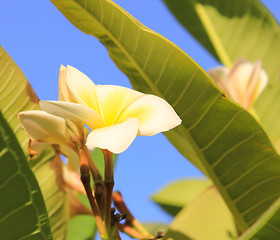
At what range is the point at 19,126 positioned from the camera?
826 millimetres

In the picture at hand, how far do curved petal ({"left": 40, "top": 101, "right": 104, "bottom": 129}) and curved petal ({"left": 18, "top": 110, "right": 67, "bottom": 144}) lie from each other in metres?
0.08

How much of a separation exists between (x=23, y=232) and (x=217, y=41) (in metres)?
1.23

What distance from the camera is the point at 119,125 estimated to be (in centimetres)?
65

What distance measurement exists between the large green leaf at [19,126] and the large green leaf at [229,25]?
1.01 meters

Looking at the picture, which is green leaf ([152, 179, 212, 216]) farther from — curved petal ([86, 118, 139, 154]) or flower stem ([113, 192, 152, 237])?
curved petal ([86, 118, 139, 154])

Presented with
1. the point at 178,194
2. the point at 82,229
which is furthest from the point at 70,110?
the point at 178,194

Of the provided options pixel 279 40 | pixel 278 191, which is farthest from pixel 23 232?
pixel 279 40

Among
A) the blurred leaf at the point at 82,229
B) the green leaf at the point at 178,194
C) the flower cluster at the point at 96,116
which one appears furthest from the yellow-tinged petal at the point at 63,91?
the green leaf at the point at 178,194

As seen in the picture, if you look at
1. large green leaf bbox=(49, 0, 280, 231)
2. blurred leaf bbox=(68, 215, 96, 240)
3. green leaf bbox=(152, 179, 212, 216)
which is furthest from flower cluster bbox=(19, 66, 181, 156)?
green leaf bbox=(152, 179, 212, 216)

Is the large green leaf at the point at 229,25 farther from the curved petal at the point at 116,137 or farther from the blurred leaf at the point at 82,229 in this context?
the curved petal at the point at 116,137

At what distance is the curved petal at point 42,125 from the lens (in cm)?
73

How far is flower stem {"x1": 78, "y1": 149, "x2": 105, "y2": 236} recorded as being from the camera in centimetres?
70

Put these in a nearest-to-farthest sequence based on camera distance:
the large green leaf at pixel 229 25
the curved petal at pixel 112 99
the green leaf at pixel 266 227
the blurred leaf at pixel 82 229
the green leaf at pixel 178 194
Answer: the green leaf at pixel 266 227, the curved petal at pixel 112 99, the blurred leaf at pixel 82 229, the large green leaf at pixel 229 25, the green leaf at pixel 178 194

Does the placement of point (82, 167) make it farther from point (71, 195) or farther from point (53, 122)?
point (71, 195)
